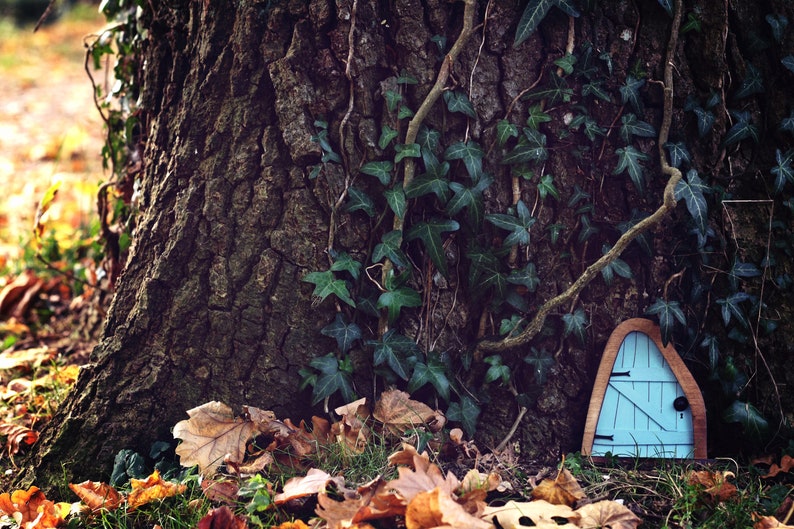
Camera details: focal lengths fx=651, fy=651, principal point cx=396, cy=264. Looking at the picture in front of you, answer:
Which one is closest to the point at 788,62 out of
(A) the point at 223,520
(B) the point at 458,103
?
(B) the point at 458,103

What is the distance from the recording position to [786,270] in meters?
2.16

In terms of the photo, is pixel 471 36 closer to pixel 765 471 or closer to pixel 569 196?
pixel 569 196

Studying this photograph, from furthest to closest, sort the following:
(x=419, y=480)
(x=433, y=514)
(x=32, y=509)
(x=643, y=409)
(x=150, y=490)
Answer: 1. (x=643, y=409)
2. (x=32, y=509)
3. (x=150, y=490)
4. (x=419, y=480)
5. (x=433, y=514)

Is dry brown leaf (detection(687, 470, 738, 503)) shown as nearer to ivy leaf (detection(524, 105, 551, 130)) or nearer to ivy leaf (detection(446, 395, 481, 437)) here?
ivy leaf (detection(446, 395, 481, 437))

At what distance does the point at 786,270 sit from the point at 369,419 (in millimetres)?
1463

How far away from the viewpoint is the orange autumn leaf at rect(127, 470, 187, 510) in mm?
1814

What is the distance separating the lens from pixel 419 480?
66.1 inches

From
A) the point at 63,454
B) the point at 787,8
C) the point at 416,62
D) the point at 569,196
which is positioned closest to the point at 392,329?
the point at 569,196

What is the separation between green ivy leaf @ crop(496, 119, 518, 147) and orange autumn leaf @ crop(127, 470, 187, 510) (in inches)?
54.7

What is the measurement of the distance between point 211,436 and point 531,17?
1606 mm

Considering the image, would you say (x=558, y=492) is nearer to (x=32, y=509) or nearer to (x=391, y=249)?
(x=391, y=249)

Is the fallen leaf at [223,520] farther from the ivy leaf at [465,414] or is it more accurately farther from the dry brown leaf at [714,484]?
the dry brown leaf at [714,484]

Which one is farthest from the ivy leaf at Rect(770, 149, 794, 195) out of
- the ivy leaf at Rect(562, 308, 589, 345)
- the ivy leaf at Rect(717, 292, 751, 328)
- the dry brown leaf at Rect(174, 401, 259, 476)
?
the dry brown leaf at Rect(174, 401, 259, 476)

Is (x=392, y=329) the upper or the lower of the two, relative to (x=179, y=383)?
upper
